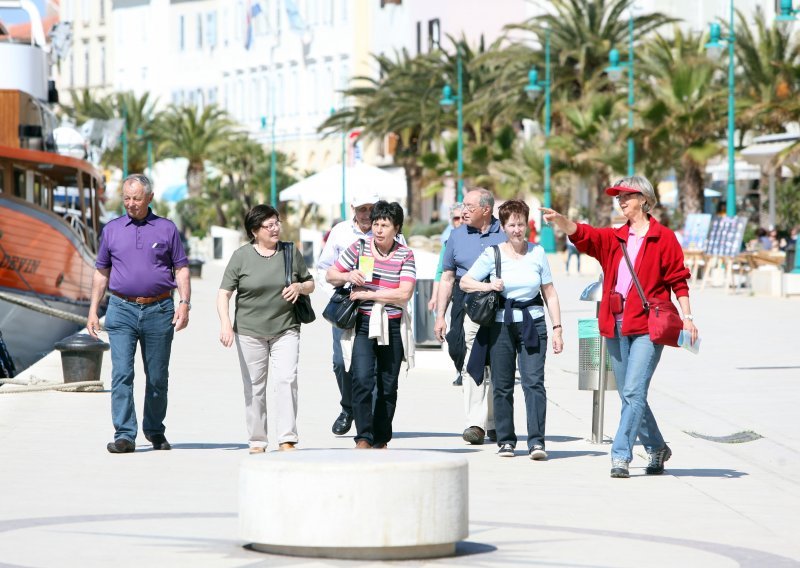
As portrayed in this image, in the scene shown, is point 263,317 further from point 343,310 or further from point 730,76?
point 730,76

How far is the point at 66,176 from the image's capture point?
109ft

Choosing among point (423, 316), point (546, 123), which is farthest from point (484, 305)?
point (546, 123)

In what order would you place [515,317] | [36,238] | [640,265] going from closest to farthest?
[640,265] < [515,317] < [36,238]

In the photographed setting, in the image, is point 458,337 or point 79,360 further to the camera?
point 79,360

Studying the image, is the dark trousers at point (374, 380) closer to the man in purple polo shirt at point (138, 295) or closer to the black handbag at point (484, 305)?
the black handbag at point (484, 305)

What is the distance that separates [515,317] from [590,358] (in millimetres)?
A: 819

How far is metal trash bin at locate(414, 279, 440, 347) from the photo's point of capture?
20.9 metres

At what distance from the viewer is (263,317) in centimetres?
1219

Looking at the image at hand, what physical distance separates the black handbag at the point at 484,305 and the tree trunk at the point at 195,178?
81.9 metres

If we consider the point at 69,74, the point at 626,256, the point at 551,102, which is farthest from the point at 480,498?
the point at 69,74

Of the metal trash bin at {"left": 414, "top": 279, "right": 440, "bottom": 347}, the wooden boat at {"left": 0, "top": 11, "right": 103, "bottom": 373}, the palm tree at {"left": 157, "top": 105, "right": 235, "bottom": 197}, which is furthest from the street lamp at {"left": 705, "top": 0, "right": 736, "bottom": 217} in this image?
the palm tree at {"left": 157, "top": 105, "right": 235, "bottom": 197}

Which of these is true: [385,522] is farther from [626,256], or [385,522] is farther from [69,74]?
[69,74]

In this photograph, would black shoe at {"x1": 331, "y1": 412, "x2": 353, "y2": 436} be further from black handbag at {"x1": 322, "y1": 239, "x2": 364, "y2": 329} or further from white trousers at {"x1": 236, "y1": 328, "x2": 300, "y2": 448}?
black handbag at {"x1": 322, "y1": 239, "x2": 364, "y2": 329}

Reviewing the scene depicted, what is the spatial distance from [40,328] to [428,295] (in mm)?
9849
